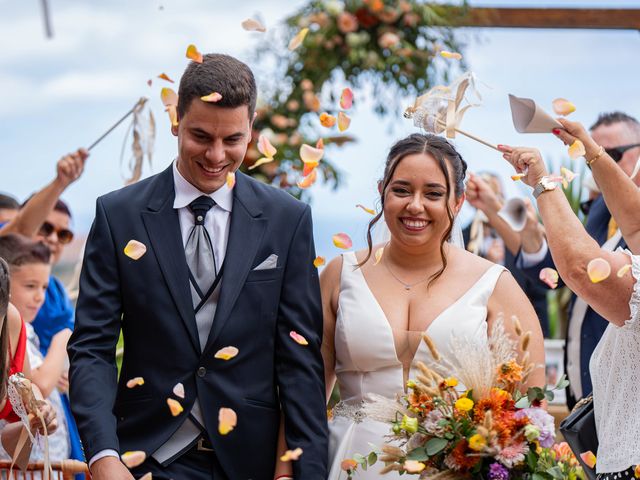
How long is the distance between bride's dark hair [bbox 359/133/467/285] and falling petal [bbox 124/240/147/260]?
2.66 feet

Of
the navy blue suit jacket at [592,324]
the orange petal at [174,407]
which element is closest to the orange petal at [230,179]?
the orange petal at [174,407]

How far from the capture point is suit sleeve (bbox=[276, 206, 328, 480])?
298 cm

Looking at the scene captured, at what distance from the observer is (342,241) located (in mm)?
3436

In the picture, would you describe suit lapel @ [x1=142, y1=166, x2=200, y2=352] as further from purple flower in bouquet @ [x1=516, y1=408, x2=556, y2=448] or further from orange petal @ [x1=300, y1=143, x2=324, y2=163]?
purple flower in bouquet @ [x1=516, y1=408, x2=556, y2=448]

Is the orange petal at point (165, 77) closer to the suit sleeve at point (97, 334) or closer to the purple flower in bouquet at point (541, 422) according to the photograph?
the suit sleeve at point (97, 334)

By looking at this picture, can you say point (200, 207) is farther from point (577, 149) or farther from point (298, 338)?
point (577, 149)

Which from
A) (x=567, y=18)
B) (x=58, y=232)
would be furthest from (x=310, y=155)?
(x=567, y=18)

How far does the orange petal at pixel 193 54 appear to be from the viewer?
3.09 metres

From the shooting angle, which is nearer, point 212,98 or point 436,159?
point 212,98

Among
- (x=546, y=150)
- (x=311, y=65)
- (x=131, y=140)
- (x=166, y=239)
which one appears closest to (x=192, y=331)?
(x=166, y=239)

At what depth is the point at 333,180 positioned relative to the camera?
7.10 metres

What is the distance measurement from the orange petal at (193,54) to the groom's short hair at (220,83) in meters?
0.01

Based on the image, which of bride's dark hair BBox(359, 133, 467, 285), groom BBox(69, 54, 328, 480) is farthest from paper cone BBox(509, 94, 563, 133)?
groom BBox(69, 54, 328, 480)

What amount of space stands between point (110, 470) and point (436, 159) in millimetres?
1418
